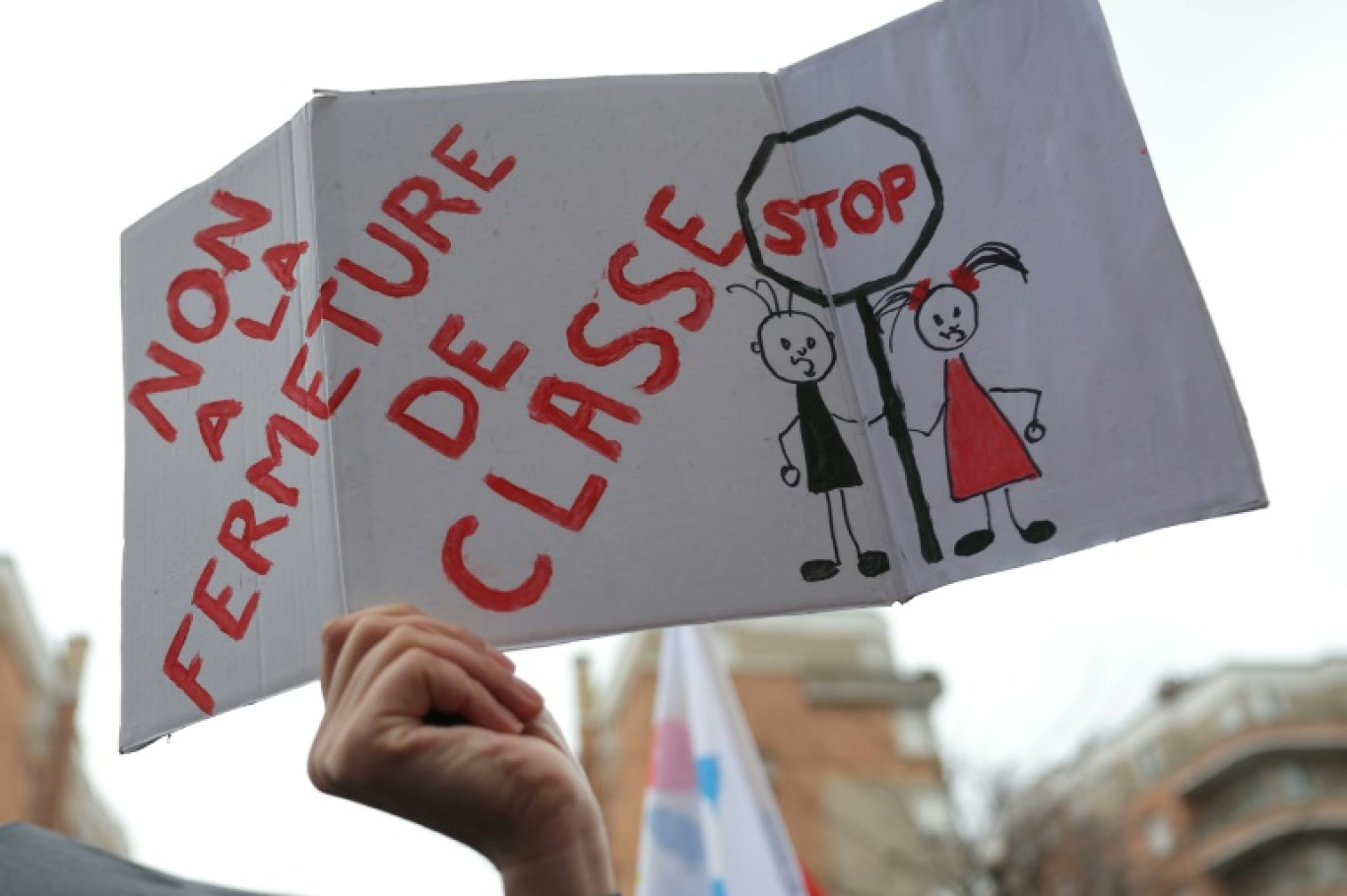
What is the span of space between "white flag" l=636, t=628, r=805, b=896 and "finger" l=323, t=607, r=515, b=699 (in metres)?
2.38

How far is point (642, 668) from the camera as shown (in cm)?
2306

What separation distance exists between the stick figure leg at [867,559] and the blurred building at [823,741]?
19017 millimetres

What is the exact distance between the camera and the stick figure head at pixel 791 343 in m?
1.75

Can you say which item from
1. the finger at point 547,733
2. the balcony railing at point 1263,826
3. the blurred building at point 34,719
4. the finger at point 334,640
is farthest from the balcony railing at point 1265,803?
the finger at point 334,640

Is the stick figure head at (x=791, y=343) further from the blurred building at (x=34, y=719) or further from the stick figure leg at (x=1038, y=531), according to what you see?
the blurred building at (x=34, y=719)

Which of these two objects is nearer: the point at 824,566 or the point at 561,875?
the point at 561,875

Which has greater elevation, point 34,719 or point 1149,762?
point 34,719

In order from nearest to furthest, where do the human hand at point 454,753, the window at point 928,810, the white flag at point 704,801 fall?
the human hand at point 454,753, the white flag at point 704,801, the window at point 928,810

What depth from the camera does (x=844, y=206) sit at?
1831mm

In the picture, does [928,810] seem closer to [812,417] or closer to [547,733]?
[812,417]

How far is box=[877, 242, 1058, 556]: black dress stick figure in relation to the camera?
5.43 feet

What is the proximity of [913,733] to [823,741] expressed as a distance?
1449 mm

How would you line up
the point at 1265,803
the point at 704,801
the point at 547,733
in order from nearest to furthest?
the point at 547,733 → the point at 704,801 → the point at 1265,803

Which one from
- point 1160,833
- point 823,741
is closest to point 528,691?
point 823,741
